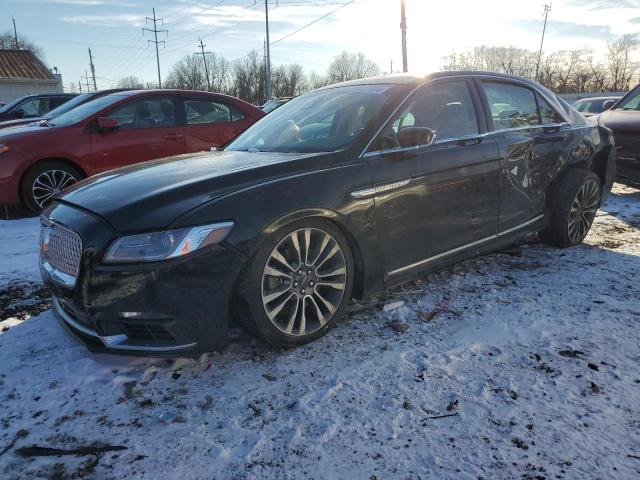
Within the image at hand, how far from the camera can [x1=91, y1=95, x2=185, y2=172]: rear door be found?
6.43 metres

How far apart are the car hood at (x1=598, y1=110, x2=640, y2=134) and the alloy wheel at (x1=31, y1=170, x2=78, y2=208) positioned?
A: 7.49 meters

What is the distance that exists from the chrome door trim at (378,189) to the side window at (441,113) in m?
0.26

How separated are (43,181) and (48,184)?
0.07 meters

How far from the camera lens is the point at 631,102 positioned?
7.84 m

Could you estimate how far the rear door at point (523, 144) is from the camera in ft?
12.4

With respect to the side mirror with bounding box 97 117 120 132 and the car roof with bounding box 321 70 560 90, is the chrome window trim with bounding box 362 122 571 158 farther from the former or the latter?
the side mirror with bounding box 97 117 120 132

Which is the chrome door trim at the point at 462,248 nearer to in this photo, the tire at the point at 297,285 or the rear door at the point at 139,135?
the tire at the point at 297,285

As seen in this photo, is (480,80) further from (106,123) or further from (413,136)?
(106,123)

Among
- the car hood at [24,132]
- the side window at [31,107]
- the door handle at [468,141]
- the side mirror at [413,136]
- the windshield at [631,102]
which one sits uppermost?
the side window at [31,107]

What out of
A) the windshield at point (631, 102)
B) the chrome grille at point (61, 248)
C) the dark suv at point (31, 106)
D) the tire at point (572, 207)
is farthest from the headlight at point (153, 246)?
the dark suv at point (31, 106)

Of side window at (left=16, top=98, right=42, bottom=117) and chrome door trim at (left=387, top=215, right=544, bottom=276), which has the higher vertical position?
side window at (left=16, top=98, right=42, bottom=117)

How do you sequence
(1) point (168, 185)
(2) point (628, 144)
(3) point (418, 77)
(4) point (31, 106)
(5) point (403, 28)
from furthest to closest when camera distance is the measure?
1. (5) point (403, 28)
2. (4) point (31, 106)
3. (2) point (628, 144)
4. (3) point (418, 77)
5. (1) point (168, 185)

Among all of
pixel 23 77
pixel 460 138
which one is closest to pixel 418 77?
pixel 460 138

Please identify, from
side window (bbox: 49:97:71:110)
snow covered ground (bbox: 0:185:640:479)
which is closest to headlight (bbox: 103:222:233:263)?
snow covered ground (bbox: 0:185:640:479)
